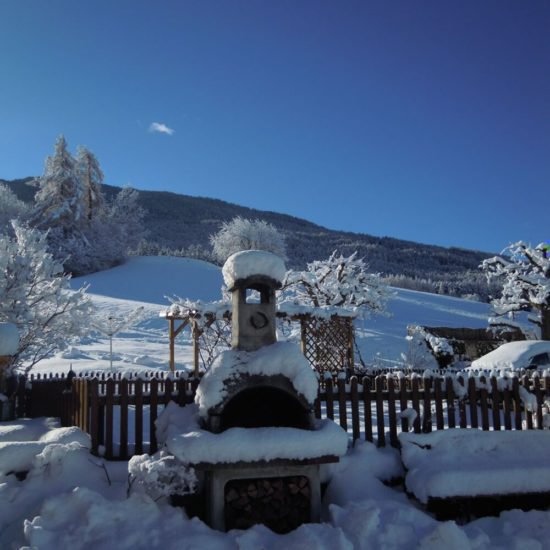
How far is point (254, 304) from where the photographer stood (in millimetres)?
5344

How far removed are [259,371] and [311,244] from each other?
2867 inches

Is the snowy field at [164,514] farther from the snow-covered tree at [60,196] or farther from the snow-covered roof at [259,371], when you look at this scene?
the snow-covered tree at [60,196]

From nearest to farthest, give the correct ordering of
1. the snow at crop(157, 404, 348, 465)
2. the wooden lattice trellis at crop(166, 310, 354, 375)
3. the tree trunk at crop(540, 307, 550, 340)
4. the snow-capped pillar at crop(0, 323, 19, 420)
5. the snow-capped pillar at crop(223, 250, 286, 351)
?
the snow at crop(157, 404, 348, 465)
the snow-capped pillar at crop(223, 250, 286, 351)
the snow-capped pillar at crop(0, 323, 19, 420)
the wooden lattice trellis at crop(166, 310, 354, 375)
the tree trunk at crop(540, 307, 550, 340)

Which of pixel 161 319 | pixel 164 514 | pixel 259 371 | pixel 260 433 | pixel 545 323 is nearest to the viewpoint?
pixel 164 514

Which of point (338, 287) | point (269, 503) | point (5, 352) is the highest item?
point (338, 287)

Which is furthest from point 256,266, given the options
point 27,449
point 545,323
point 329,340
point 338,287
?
point 545,323

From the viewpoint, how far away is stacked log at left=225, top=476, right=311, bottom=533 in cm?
477

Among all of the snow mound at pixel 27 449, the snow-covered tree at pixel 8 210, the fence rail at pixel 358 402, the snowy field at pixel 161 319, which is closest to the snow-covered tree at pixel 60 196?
the snow-covered tree at pixel 8 210

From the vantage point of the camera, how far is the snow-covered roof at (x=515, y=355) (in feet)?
42.6

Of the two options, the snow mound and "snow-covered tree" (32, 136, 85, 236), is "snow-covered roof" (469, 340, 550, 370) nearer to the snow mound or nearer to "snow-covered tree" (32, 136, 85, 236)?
the snow mound

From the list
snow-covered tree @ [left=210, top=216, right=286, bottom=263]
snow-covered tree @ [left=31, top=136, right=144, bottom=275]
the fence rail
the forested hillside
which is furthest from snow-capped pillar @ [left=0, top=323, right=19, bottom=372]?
the forested hillside

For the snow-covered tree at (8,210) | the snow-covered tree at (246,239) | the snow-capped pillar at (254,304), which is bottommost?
the snow-capped pillar at (254,304)

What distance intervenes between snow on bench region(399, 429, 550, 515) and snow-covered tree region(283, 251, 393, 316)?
1457 centimetres

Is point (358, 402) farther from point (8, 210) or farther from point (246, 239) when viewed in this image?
point (8, 210)
